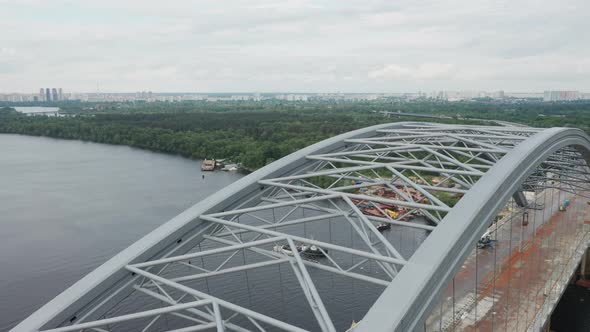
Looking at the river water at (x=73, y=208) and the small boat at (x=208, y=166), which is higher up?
the small boat at (x=208, y=166)

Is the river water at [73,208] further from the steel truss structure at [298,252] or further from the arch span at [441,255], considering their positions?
the arch span at [441,255]

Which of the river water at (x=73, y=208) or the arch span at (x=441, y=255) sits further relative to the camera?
the river water at (x=73, y=208)

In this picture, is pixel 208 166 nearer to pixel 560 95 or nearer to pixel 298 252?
pixel 298 252

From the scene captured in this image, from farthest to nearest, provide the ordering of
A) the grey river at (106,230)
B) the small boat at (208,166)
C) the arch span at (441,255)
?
the small boat at (208,166) < the grey river at (106,230) < the arch span at (441,255)

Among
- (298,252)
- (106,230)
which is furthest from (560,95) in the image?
(298,252)

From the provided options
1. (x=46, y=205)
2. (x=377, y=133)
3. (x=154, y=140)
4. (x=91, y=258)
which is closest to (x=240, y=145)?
(x=154, y=140)

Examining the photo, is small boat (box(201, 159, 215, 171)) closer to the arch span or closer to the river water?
the river water

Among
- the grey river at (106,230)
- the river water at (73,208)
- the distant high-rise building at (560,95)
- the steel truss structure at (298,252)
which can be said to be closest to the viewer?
the steel truss structure at (298,252)

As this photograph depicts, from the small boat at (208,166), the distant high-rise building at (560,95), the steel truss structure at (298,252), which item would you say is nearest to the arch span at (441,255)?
the steel truss structure at (298,252)

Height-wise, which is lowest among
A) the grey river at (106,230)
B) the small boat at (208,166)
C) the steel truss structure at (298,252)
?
the grey river at (106,230)
